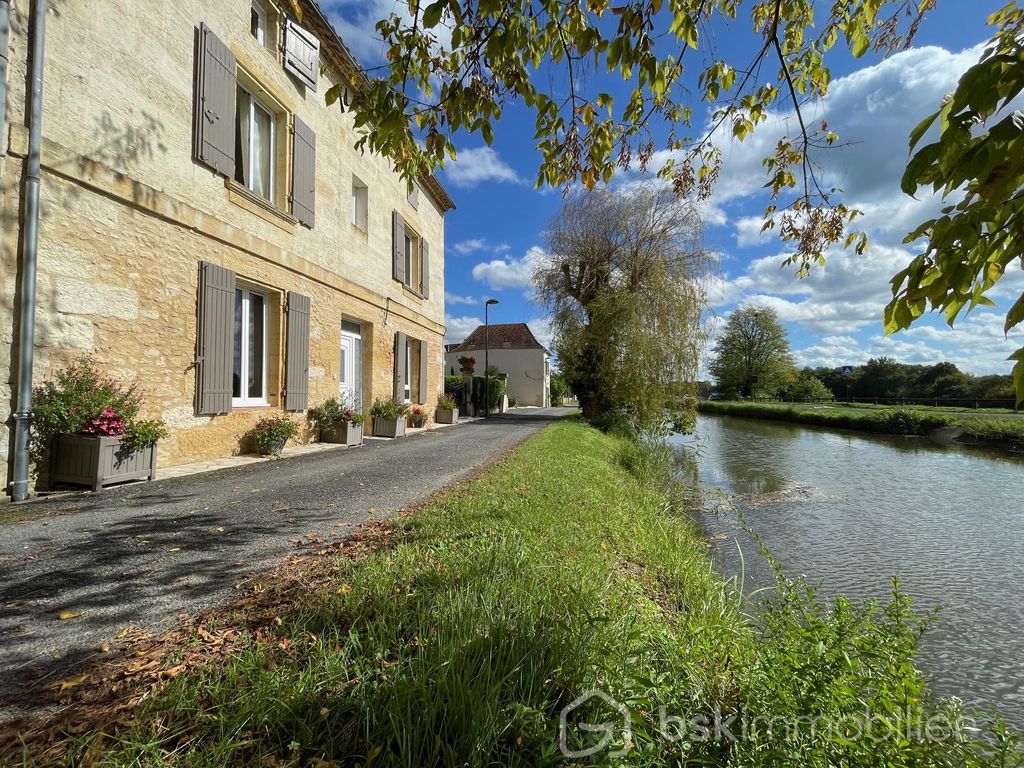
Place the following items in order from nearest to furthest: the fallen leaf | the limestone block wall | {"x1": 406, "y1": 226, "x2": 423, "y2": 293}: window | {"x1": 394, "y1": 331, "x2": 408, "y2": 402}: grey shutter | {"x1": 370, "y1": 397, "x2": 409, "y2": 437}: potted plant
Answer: the fallen leaf → {"x1": 370, "y1": 397, "x2": 409, "y2": 437}: potted plant → {"x1": 394, "y1": 331, "x2": 408, "y2": 402}: grey shutter → {"x1": 406, "y1": 226, "x2": 423, "y2": 293}: window → the limestone block wall

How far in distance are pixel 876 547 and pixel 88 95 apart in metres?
10.1

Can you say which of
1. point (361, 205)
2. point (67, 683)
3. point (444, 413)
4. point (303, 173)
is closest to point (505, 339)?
point (444, 413)

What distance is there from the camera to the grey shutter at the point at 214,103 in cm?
606

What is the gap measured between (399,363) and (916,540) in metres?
10.5

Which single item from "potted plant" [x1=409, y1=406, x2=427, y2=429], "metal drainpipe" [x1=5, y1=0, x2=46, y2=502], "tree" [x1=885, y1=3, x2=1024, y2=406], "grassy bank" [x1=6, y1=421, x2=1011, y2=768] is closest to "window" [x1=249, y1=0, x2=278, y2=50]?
"metal drainpipe" [x1=5, y1=0, x2=46, y2=502]

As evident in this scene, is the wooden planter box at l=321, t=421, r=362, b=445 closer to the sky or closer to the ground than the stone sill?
closer to the ground

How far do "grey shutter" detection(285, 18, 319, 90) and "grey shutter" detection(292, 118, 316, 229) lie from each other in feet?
2.62

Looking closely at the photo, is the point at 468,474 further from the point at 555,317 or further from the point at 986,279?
the point at 555,317

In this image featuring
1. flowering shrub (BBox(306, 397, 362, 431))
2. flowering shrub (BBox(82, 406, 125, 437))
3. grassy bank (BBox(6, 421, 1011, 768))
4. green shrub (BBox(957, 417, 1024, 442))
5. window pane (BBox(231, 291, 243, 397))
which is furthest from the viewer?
green shrub (BBox(957, 417, 1024, 442))

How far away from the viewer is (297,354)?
25.9ft

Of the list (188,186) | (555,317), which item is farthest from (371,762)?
(555,317)

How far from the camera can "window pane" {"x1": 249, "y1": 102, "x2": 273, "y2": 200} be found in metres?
7.55

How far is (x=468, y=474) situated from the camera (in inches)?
240

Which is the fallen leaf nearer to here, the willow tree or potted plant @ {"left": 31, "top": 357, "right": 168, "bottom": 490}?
potted plant @ {"left": 31, "top": 357, "right": 168, "bottom": 490}
